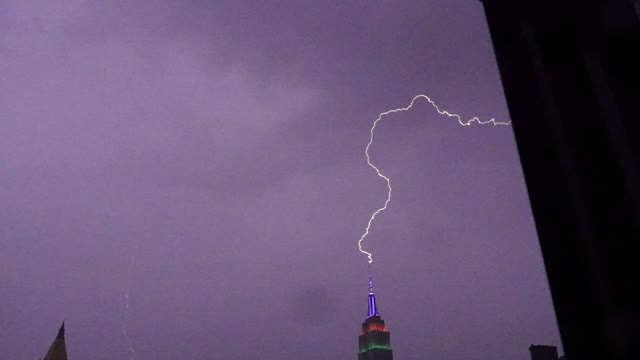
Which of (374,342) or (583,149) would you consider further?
(374,342)

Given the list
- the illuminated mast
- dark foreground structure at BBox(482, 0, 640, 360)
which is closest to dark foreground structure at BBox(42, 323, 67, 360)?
dark foreground structure at BBox(482, 0, 640, 360)

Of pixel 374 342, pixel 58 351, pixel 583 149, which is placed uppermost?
pixel 374 342

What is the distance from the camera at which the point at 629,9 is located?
2061mm

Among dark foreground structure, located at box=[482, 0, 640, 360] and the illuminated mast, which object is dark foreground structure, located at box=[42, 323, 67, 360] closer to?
dark foreground structure, located at box=[482, 0, 640, 360]

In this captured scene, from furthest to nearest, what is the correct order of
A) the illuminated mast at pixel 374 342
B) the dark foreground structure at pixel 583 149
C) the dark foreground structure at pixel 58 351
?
1. the illuminated mast at pixel 374 342
2. the dark foreground structure at pixel 58 351
3. the dark foreground structure at pixel 583 149

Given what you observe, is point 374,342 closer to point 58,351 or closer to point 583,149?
point 58,351

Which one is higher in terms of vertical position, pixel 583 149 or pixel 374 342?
pixel 374 342

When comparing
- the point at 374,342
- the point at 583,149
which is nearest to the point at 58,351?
the point at 583,149

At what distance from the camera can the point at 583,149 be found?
197 centimetres

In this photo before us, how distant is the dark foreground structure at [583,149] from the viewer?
176cm

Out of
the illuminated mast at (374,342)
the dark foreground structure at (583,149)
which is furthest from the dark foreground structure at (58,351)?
the illuminated mast at (374,342)

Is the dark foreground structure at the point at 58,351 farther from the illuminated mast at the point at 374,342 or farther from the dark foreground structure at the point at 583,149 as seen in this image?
the illuminated mast at the point at 374,342

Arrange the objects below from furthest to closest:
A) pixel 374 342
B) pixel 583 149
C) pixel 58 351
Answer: pixel 374 342, pixel 58 351, pixel 583 149

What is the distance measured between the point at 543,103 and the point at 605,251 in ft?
2.19
